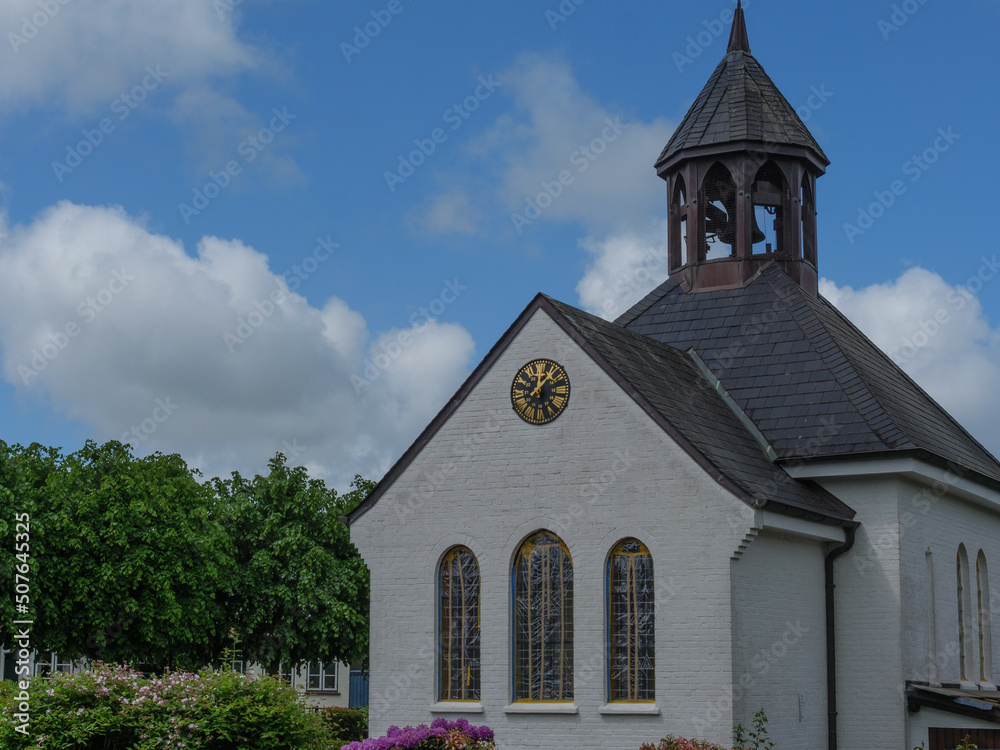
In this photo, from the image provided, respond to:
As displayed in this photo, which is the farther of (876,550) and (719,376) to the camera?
(719,376)

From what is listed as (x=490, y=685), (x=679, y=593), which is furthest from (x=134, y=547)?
(x=679, y=593)

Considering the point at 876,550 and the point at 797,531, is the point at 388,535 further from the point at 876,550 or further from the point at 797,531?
the point at 876,550

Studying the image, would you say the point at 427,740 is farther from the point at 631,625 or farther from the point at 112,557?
the point at 112,557

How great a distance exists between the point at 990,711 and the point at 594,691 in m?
6.45

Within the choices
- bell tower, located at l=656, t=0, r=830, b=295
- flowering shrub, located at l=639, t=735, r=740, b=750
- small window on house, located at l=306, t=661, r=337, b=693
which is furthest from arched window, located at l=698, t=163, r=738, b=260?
small window on house, located at l=306, t=661, r=337, b=693

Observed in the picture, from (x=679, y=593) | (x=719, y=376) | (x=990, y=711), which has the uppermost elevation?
(x=719, y=376)

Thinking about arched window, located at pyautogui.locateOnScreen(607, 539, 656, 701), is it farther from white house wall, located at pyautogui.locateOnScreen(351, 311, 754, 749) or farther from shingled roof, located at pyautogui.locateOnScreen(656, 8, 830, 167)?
shingled roof, located at pyautogui.locateOnScreen(656, 8, 830, 167)

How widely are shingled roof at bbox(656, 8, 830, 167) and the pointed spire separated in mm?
640

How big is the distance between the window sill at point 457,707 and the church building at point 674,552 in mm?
32

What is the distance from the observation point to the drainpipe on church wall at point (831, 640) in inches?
835

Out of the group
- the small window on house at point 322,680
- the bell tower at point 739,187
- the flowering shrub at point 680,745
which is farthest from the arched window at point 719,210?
the small window on house at point 322,680

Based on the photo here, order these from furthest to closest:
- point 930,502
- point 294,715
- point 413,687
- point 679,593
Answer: point 930,502 → point 413,687 → point 679,593 → point 294,715

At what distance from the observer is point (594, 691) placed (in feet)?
63.3

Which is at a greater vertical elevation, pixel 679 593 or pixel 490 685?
pixel 679 593
